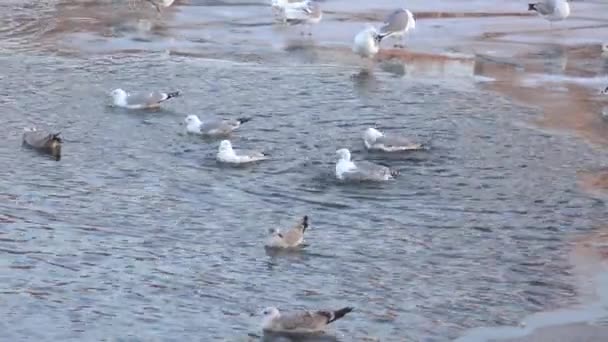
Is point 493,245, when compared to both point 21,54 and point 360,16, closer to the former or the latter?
point 21,54

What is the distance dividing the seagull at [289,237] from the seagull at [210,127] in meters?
3.59

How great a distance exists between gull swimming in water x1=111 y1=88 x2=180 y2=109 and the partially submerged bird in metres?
1.67

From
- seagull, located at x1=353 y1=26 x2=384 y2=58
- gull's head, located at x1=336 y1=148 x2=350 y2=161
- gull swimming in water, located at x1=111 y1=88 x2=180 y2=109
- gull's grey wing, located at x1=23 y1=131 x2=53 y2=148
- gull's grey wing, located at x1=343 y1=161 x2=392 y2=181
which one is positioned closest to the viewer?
gull's grey wing, located at x1=343 y1=161 x2=392 y2=181

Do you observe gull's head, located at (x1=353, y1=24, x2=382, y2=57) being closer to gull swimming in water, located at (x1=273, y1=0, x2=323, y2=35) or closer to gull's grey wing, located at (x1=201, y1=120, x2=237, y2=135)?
gull swimming in water, located at (x1=273, y1=0, x2=323, y2=35)

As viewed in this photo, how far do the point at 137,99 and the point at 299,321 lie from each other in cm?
687

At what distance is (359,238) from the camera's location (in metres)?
11.7

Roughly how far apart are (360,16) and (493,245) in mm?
11611

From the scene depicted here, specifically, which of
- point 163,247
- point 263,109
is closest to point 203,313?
point 163,247

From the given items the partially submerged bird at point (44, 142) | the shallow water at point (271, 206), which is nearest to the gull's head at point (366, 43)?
the shallow water at point (271, 206)

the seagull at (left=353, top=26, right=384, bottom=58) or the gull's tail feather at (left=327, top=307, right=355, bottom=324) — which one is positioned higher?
the seagull at (left=353, top=26, right=384, bottom=58)

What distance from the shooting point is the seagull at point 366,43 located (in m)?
19.0

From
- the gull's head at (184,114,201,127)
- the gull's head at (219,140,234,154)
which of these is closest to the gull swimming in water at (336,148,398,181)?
the gull's head at (219,140,234,154)

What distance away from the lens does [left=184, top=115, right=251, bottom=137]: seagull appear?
14.9 metres

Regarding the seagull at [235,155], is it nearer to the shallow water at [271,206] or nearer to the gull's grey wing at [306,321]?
the shallow water at [271,206]
